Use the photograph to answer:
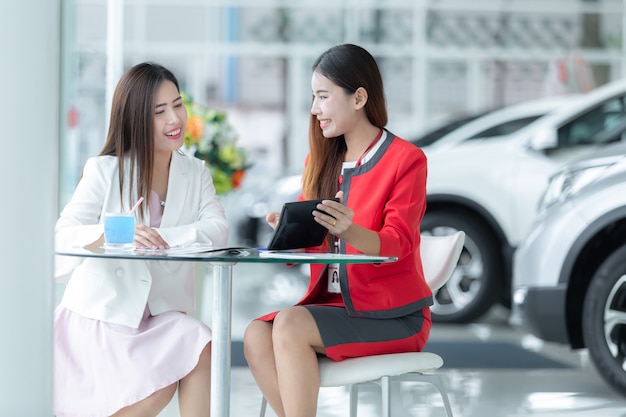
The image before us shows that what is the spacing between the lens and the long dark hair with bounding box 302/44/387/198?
9.36 ft

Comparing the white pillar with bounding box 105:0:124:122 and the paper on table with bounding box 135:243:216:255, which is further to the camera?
the white pillar with bounding box 105:0:124:122

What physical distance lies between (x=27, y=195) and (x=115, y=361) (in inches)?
24.4

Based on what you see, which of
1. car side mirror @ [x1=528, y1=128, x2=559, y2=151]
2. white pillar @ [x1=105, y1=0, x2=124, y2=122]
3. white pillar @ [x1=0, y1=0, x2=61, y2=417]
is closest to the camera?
white pillar @ [x1=0, y1=0, x2=61, y2=417]

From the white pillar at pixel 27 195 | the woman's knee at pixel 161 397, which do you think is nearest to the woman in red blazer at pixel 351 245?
the woman's knee at pixel 161 397

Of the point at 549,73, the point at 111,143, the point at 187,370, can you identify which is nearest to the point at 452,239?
the point at 187,370

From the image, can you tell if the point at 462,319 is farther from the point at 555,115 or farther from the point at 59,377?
the point at 59,377

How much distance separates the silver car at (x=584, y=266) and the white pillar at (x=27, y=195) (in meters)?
2.58

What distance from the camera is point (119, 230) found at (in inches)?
103

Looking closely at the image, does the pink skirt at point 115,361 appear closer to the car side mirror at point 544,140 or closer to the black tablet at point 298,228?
the black tablet at point 298,228

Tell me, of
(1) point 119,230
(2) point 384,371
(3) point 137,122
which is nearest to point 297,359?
(2) point 384,371

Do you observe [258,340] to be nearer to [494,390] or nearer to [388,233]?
[388,233]

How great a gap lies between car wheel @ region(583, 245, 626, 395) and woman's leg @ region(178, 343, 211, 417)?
6.84 ft

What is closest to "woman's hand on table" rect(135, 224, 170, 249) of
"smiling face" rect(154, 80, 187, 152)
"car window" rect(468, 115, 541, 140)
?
"smiling face" rect(154, 80, 187, 152)

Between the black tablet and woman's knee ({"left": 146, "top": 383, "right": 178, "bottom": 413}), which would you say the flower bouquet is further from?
the black tablet
